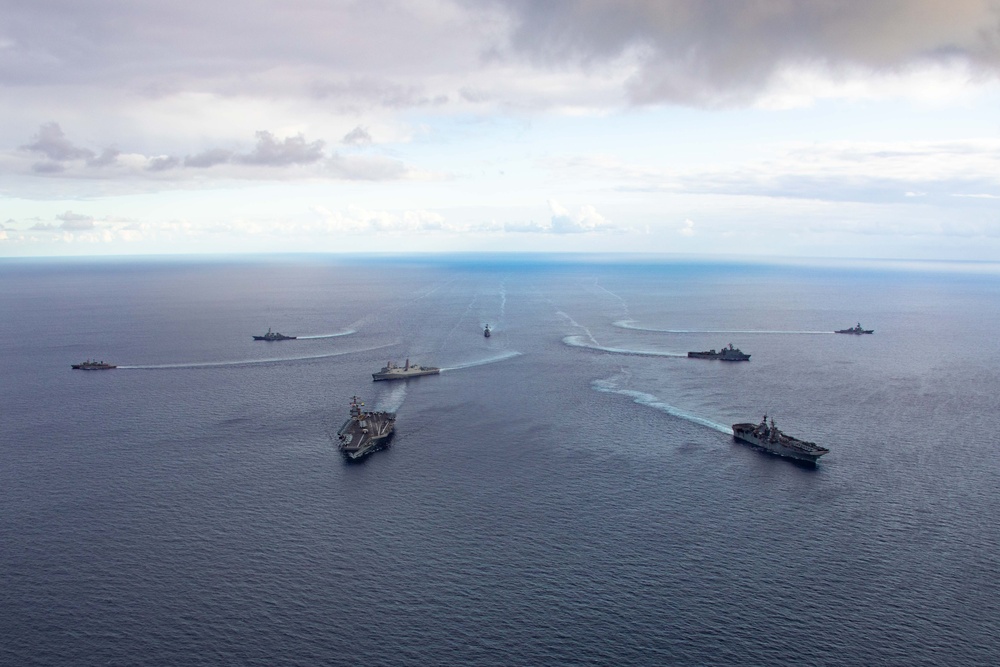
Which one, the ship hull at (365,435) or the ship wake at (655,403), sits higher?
the ship wake at (655,403)

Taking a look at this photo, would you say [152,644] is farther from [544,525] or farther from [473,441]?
[473,441]

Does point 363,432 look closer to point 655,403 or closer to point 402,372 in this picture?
point 402,372

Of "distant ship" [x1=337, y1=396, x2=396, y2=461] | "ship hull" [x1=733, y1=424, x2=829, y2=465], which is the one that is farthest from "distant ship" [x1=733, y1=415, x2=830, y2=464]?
"distant ship" [x1=337, y1=396, x2=396, y2=461]

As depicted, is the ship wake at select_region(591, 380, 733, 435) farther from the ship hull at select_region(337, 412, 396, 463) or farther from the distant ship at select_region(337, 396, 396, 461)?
the ship hull at select_region(337, 412, 396, 463)

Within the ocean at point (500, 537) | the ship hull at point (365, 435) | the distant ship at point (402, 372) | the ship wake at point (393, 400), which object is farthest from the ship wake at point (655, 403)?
the ship hull at point (365, 435)

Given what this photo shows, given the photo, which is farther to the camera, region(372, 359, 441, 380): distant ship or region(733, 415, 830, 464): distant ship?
region(372, 359, 441, 380): distant ship

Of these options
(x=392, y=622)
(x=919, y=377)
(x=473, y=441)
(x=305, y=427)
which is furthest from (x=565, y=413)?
(x=919, y=377)

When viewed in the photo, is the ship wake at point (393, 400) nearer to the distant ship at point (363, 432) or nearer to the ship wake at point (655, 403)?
the distant ship at point (363, 432)
